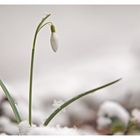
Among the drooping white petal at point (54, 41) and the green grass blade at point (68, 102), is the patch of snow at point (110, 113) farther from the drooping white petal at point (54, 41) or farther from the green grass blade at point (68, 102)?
the drooping white petal at point (54, 41)

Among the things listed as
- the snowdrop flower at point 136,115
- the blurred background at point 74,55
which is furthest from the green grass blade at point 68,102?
the snowdrop flower at point 136,115

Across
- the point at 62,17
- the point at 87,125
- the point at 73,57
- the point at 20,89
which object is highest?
the point at 62,17

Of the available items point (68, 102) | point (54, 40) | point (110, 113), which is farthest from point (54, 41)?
point (110, 113)

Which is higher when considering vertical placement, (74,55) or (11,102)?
(74,55)

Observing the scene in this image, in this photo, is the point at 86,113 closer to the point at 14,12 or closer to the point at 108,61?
the point at 108,61

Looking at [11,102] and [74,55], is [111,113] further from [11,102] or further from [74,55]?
[11,102]
